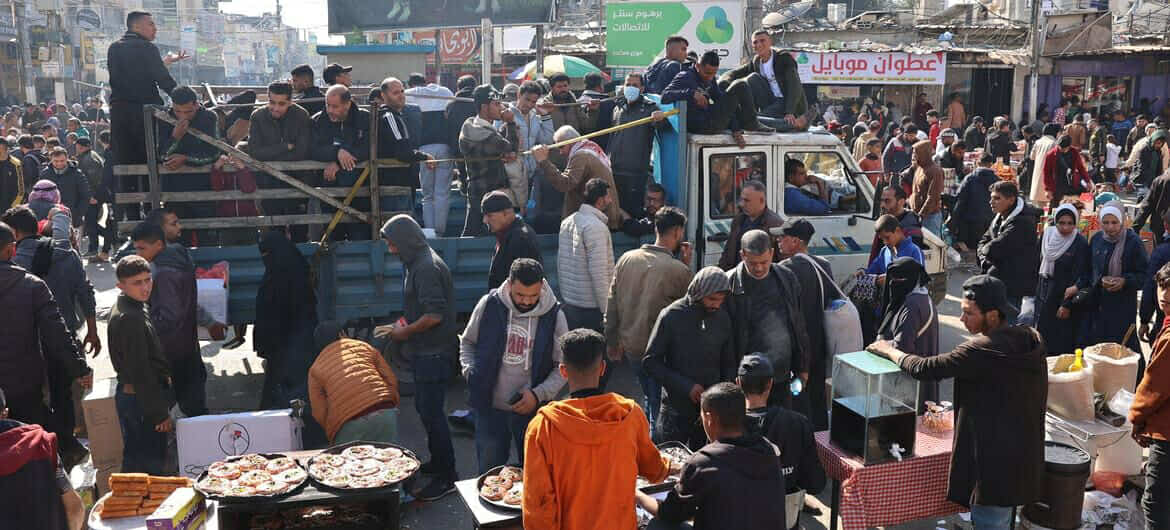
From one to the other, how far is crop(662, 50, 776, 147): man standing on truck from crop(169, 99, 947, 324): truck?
106mm

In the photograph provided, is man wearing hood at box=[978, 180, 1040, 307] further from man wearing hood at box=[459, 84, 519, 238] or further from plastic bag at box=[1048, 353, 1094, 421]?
man wearing hood at box=[459, 84, 519, 238]

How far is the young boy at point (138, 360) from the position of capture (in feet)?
18.2

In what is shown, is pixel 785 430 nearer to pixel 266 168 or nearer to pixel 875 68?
pixel 266 168

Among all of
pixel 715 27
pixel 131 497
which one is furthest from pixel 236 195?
pixel 715 27

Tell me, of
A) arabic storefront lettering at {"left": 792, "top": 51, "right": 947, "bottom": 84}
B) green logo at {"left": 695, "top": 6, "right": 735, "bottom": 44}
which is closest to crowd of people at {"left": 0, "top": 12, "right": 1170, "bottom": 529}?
green logo at {"left": 695, "top": 6, "right": 735, "bottom": 44}

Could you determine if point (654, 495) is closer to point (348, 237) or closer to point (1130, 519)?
point (1130, 519)

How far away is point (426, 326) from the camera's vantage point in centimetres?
574

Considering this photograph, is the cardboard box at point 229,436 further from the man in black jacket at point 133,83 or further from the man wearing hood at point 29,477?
the man in black jacket at point 133,83

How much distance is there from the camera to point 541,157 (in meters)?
7.62

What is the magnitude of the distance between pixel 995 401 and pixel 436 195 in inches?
208

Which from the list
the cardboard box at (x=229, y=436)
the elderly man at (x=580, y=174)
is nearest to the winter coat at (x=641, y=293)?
the elderly man at (x=580, y=174)

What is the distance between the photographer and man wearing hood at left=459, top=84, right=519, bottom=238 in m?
7.92

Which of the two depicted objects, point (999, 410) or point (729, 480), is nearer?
point (729, 480)

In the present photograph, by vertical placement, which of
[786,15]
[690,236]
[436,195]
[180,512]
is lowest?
[180,512]
